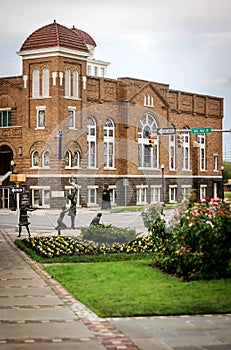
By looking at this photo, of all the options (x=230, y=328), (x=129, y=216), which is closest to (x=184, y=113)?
(x=129, y=216)

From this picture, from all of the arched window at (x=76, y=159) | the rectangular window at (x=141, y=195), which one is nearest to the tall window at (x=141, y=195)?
the rectangular window at (x=141, y=195)

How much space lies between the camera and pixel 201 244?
15102 mm

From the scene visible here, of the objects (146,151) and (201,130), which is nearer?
(146,151)

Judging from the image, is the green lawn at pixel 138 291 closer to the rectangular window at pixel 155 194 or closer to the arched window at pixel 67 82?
the rectangular window at pixel 155 194

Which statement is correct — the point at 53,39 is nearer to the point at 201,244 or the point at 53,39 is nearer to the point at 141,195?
the point at 141,195

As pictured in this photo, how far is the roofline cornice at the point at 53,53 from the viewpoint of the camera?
49531mm

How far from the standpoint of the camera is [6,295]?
1348 cm

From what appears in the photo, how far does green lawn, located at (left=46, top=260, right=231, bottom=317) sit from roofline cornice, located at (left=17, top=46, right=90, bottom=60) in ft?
111

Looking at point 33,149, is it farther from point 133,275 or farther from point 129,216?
point 133,275

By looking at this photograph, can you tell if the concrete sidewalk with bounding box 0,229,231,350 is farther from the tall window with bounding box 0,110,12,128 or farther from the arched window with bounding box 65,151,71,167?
the tall window with bounding box 0,110,12,128

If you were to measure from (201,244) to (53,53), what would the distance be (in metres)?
36.3

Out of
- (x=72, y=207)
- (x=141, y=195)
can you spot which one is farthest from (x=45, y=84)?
(x=141, y=195)

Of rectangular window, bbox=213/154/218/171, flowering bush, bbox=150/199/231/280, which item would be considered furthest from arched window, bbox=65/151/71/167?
flowering bush, bbox=150/199/231/280

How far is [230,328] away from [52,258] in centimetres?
937
